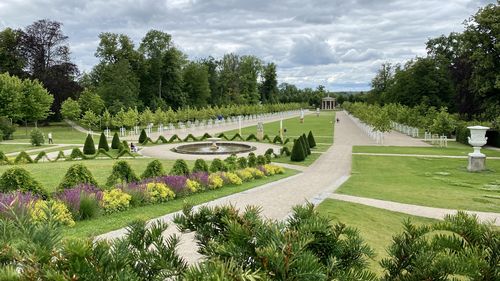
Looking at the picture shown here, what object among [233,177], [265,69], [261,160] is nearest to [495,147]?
[261,160]

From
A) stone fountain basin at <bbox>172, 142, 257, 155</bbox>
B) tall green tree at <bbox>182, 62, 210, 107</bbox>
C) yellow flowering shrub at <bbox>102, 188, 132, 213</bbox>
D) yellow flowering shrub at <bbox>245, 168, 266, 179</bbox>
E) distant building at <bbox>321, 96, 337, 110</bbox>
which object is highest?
tall green tree at <bbox>182, 62, 210, 107</bbox>

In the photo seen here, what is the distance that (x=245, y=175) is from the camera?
59.5 feet

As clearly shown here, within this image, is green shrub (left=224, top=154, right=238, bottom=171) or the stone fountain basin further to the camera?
the stone fountain basin

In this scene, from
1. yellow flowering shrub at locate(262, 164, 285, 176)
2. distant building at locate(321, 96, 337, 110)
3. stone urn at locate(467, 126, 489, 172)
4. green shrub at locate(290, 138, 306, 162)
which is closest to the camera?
yellow flowering shrub at locate(262, 164, 285, 176)

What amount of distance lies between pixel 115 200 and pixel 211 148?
21310 mm

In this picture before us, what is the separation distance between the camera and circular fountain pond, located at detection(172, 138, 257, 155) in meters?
30.6

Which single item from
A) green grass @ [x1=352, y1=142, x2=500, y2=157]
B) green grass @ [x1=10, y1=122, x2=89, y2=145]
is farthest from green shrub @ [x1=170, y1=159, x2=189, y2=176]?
green grass @ [x1=10, y1=122, x2=89, y2=145]

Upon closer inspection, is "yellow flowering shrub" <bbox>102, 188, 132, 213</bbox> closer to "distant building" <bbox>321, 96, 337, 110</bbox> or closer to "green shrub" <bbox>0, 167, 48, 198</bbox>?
"green shrub" <bbox>0, 167, 48, 198</bbox>

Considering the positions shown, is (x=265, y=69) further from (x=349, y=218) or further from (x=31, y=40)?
(x=349, y=218)

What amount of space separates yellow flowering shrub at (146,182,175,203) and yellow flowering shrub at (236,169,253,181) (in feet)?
16.8

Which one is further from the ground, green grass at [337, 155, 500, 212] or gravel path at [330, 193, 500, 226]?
gravel path at [330, 193, 500, 226]

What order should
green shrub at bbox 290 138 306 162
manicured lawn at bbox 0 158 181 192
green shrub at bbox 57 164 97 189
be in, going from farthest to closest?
green shrub at bbox 290 138 306 162 < manicured lawn at bbox 0 158 181 192 < green shrub at bbox 57 164 97 189

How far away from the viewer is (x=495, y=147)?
35.6 metres

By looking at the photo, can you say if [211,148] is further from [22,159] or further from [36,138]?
[36,138]
